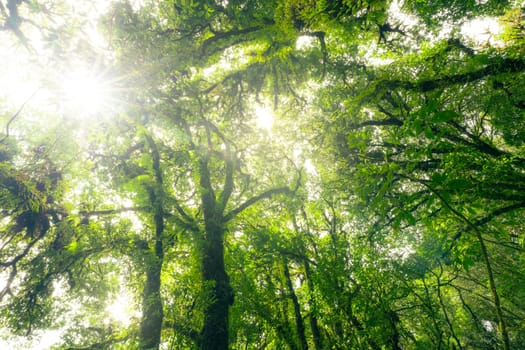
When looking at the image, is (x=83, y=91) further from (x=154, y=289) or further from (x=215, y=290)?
(x=215, y=290)

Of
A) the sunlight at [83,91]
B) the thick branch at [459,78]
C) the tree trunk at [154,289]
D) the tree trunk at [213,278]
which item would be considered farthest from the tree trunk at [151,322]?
the thick branch at [459,78]

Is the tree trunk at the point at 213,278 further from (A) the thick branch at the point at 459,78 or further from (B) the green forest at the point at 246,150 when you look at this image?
(A) the thick branch at the point at 459,78

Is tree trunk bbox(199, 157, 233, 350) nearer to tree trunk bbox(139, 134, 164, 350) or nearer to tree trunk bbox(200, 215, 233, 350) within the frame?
tree trunk bbox(200, 215, 233, 350)

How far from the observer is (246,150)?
32.3 feet

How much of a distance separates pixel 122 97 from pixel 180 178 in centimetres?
501

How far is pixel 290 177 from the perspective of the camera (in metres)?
11.3

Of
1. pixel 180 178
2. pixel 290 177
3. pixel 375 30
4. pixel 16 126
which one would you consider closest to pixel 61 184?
pixel 180 178

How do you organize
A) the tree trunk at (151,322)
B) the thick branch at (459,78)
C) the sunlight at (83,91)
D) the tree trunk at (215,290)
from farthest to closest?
the tree trunk at (151,322)
the tree trunk at (215,290)
the sunlight at (83,91)
the thick branch at (459,78)

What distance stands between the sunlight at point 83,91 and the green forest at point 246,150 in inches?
1.6

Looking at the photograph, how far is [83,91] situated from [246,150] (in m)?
5.86

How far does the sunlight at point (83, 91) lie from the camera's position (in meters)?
4.89

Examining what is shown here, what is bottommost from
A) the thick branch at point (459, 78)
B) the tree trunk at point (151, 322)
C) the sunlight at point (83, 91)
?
the tree trunk at point (151, 322)

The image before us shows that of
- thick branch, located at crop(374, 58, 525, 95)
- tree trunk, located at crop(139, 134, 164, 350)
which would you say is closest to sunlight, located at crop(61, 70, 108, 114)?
tree trunk, located at crop(139, 134, 164, 350)

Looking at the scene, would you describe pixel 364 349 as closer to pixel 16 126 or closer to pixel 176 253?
pixel 176 253
